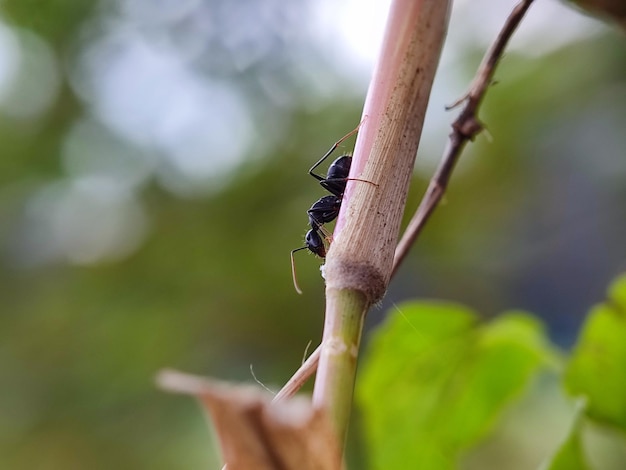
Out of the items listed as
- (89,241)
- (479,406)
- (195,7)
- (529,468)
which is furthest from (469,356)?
(89,241)

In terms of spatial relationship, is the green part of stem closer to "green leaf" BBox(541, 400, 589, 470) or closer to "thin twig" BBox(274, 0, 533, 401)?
"thin twig" BBox(274, 0, 533, 401)

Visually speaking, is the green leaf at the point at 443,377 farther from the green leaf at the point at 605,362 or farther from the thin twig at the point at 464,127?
the thin twig at the point at 464,127

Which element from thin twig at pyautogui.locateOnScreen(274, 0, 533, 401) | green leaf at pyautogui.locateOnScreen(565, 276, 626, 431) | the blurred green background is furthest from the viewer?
the blurred green background

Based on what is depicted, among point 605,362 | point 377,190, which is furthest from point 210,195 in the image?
point 377,190

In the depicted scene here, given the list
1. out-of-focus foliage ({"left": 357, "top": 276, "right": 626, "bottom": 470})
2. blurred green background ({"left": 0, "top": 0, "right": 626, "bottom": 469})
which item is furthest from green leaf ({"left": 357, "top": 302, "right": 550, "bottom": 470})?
blurred green background ({"left": 0, "top": 0, "right": 626, "bottom": 469})

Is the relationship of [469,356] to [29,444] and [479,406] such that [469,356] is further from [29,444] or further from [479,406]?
[29,444]

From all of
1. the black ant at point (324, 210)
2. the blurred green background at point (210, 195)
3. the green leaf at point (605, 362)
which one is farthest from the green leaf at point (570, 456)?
the blurred green background at point (210, 195)
